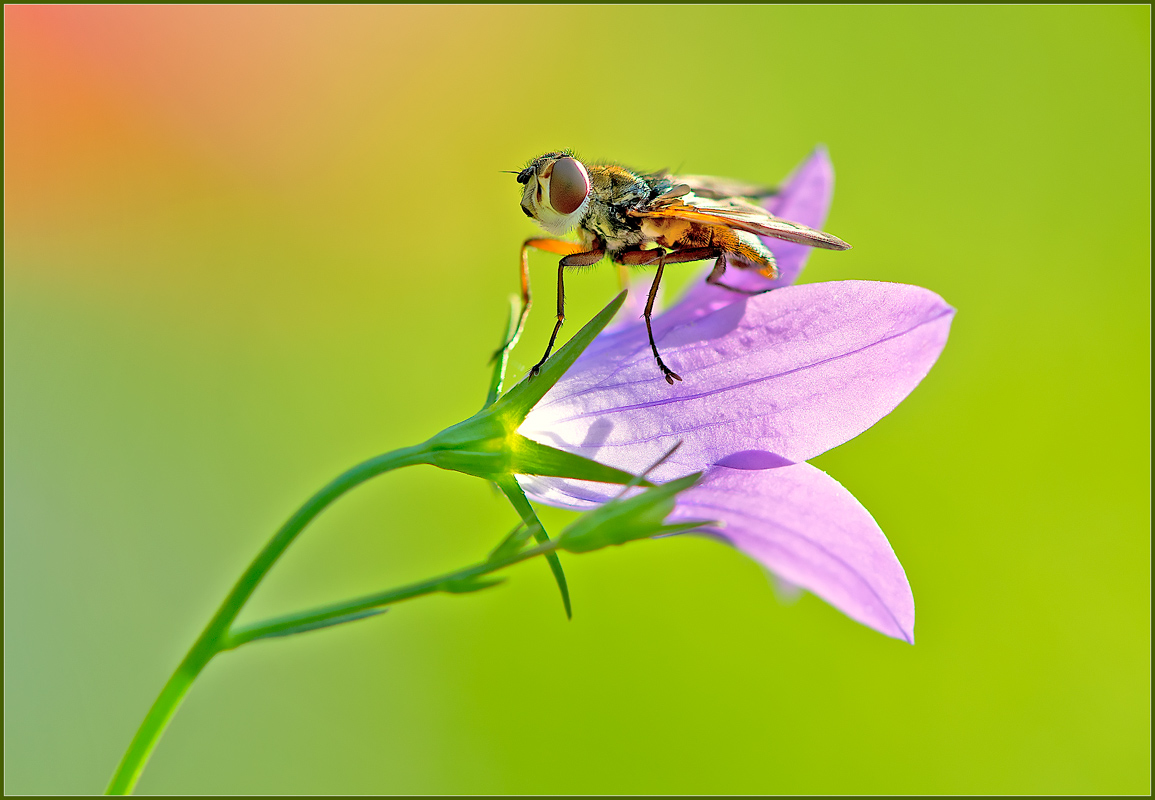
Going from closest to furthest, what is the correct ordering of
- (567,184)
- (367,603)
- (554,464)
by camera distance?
(367,603) → (554,464) → (567,184)

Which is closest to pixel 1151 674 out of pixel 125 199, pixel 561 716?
pixel 561 716

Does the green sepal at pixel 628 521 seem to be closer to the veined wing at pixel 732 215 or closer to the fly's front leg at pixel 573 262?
the veined wing at pixel 732 215

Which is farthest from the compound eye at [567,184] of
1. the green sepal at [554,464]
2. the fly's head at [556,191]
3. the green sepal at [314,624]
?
the green sepal at [314,624]

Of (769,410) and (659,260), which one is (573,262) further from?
(769,410)

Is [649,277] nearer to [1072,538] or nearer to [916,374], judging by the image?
[916,374]

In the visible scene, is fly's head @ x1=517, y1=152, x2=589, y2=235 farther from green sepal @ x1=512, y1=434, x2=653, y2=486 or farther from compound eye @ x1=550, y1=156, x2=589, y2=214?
green sepal @ x1=512, y1=434, x2=653, y2=486

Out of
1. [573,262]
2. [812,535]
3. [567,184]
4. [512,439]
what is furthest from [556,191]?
[812,535]

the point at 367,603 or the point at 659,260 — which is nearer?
the point at 367,603
